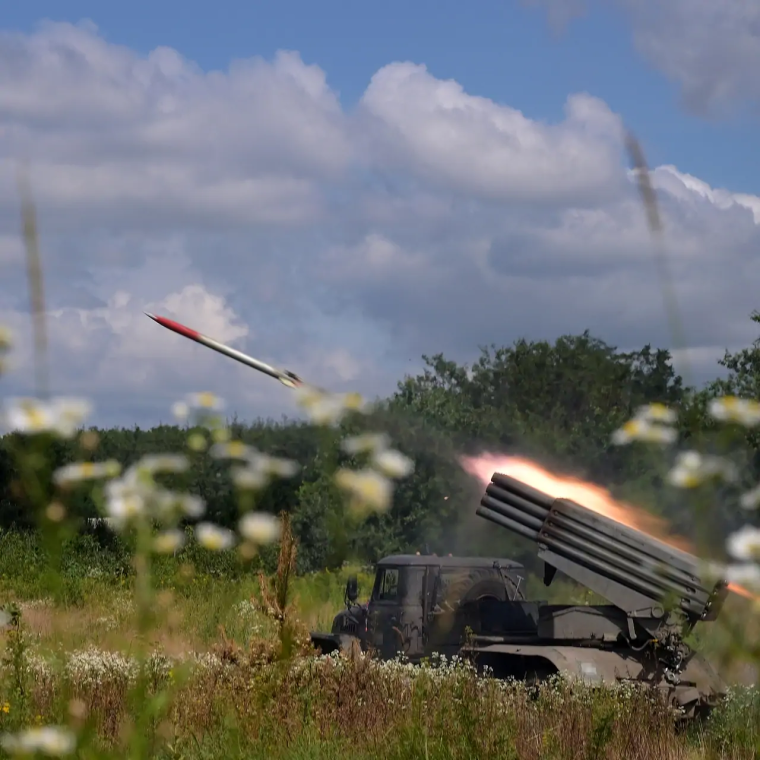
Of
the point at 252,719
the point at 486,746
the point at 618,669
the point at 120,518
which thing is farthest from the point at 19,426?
the point at 618,669

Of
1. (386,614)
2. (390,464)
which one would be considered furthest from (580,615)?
(390,464)

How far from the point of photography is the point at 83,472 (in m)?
2.44

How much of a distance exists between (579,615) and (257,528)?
10647mm

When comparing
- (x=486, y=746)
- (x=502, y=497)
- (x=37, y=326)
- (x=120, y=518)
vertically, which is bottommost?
(x=486, y=746)

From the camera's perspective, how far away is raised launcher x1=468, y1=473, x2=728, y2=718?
11.5 meters

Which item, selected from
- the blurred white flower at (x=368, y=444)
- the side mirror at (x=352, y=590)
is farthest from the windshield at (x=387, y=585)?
the blurred white flower at (x=368, y=444)

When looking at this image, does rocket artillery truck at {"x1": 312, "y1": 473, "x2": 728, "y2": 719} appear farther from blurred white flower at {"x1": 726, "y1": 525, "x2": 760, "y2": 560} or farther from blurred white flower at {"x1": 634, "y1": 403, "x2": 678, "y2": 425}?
blurred white flower at {"x1": 726, "y1": 525, "x2": 760, "y2": 560}

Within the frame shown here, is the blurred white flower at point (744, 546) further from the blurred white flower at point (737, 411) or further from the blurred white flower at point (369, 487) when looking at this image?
the blurred white flower at point (369, 487)

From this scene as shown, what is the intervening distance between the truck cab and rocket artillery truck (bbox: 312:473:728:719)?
0.6 inches

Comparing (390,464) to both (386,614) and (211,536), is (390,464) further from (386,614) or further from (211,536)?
(386,614)

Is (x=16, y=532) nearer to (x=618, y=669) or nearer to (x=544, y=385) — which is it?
(x=544, y=385)

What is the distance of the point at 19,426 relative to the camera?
2.17 metres

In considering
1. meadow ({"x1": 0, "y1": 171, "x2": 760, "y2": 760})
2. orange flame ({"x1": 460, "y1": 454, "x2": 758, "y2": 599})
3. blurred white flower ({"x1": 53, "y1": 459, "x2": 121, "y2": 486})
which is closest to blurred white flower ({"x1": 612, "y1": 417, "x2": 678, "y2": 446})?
meadow ({"x1": 0, "y1": 171, "x2": 760, "y2": 760})

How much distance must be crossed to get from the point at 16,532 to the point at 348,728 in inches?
869
